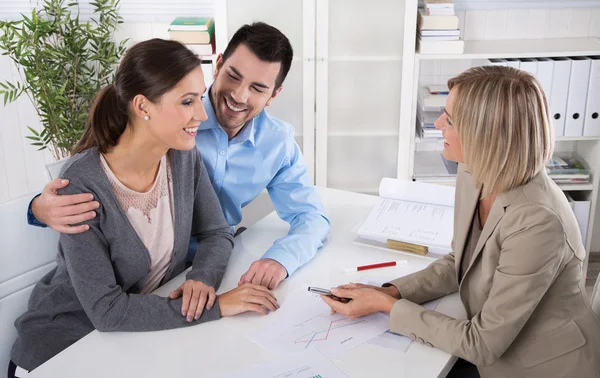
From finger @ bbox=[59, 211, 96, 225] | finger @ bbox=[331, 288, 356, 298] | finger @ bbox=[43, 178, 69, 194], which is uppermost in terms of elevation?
finger @ bbox=[43, 178, 69, 194]

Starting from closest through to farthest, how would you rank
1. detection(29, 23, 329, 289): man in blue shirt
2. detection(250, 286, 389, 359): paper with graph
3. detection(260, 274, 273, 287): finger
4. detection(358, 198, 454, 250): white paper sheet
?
detection(250, 286, 389, 359): paper with graph, detection(260, 274, 273, 287): finger, detection(358, 198, 454, 250): white paper sheet, detection(29, 23, 329, 289): man in blue shirt

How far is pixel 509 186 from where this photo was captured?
146 centimetres

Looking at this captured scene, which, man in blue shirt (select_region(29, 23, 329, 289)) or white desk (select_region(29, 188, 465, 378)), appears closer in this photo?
white desk (select_region(29, 188, 465, 378))

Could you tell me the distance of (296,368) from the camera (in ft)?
4.44

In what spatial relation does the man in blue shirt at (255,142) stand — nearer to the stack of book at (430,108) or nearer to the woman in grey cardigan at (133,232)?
the woman in grey cardigan at (133,232)

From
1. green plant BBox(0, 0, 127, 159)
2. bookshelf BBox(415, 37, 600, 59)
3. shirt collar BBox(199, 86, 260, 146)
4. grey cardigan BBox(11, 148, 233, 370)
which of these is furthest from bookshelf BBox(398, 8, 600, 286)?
grey cardigan BBox(11, 148, 233, 370)

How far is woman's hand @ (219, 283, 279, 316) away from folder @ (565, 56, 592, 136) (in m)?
2.19

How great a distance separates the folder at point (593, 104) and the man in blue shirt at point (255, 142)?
1.71m

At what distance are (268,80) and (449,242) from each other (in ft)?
2.44

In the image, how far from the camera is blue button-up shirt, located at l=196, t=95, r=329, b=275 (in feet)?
6.79

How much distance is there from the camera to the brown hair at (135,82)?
1.61 meters

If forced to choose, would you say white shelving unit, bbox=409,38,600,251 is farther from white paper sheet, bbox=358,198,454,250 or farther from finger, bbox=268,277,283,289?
finger, bbox=268,277,283,289

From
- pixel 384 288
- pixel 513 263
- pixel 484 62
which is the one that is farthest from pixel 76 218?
pixel 484 62

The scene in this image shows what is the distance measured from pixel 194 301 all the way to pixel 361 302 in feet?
1.28
